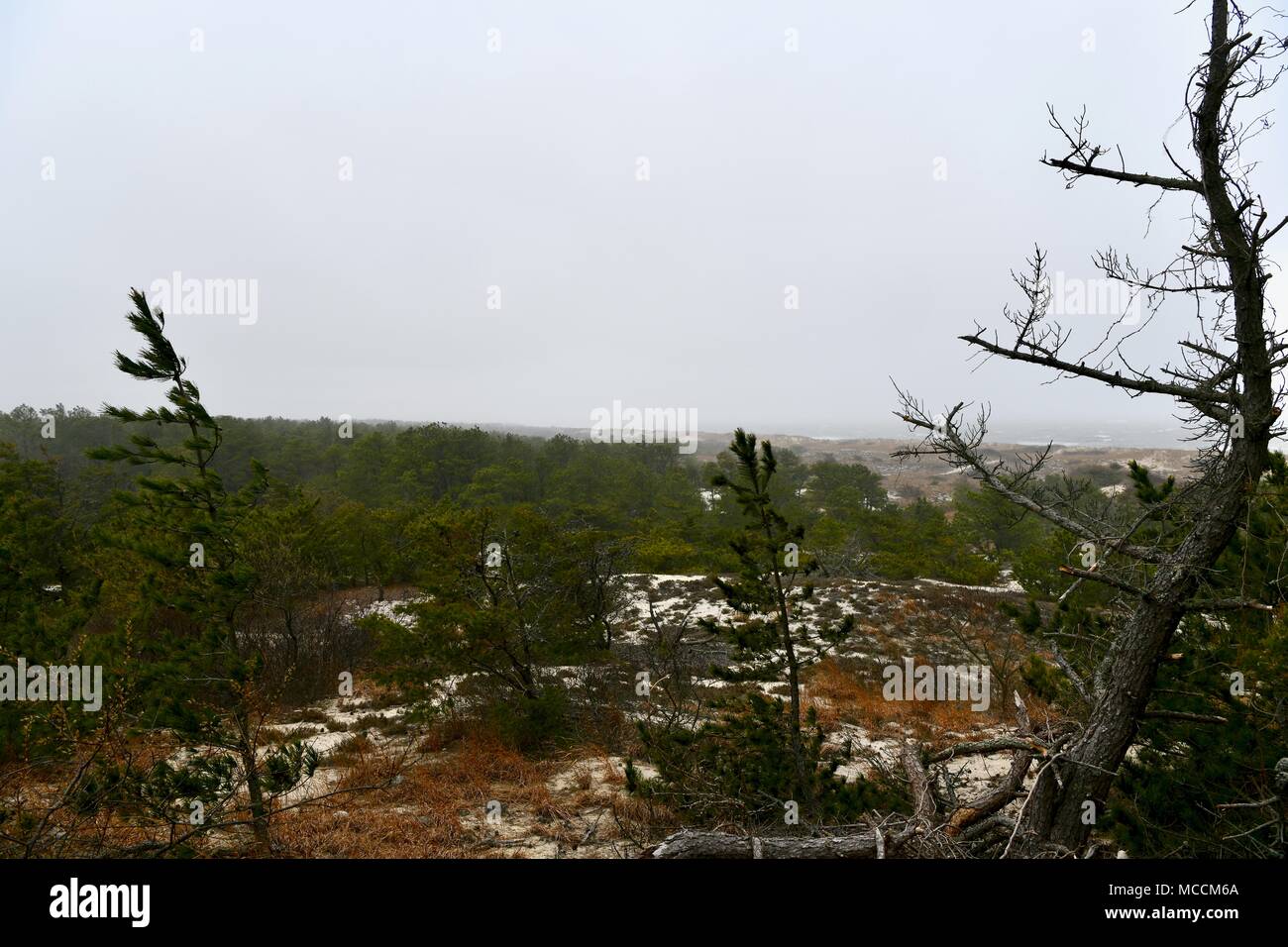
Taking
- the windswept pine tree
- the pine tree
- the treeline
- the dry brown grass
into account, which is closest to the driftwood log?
the pine tree

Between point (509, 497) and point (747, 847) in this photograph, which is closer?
point (747, 847)

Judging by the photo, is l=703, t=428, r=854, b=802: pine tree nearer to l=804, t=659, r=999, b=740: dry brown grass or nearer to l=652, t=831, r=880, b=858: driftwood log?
l=652, t=831, r=880, b=858: driftwood log

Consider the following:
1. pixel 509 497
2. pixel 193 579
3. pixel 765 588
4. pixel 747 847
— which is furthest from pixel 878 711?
pixel 509 497

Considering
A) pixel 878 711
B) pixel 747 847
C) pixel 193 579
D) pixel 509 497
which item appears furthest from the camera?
pixel 509 497

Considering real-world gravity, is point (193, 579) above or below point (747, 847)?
above

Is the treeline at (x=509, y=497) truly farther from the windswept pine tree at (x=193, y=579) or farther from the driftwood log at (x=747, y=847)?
the driftwood log at (x=747, y=847)

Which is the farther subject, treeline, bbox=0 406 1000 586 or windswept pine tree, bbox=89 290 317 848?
treeline, bbox=0 406 1000 586

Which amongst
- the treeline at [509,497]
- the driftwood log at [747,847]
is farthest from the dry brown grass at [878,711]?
the driftwood log at [747,847]

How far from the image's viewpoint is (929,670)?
13180mm

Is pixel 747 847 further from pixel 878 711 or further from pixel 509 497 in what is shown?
pixel 509 497

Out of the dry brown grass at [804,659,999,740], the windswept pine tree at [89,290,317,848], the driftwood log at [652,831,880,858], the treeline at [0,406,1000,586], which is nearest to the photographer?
the driftwood log at [652,831,880,858]
